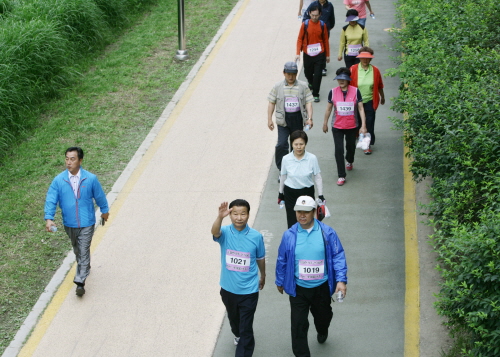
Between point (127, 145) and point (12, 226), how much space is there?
9.39ft

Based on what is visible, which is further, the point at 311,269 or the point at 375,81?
the point at 375,81

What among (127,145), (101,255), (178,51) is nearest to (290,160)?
(101,255)

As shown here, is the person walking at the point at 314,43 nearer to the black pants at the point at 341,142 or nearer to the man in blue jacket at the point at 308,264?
the black pants at the point at 341,142

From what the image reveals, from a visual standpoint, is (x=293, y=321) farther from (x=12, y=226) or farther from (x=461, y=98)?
(x=12, y=226)

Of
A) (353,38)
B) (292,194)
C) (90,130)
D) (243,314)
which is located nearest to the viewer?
(243,314)

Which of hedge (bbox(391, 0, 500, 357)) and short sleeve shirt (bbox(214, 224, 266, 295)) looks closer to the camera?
hedge (bbox(391, 0, 500, 357))

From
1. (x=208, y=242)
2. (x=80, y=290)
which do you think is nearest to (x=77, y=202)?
(x=80, y=290)

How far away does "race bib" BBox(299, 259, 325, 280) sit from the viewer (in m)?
6.80

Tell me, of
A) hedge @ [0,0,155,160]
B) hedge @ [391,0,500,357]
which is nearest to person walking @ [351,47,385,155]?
hedge @ [391,0,500,357]

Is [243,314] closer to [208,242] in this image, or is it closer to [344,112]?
[208,242]

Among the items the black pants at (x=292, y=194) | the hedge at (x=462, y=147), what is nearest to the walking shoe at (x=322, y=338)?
→ the hedge at (x=462, y=147)

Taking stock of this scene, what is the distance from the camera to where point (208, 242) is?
9.57 metres

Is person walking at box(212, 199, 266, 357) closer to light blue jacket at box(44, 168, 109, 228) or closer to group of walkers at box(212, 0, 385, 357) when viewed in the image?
group of walkers at box(212, 0, 385, 357)

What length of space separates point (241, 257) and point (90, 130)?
688cm
